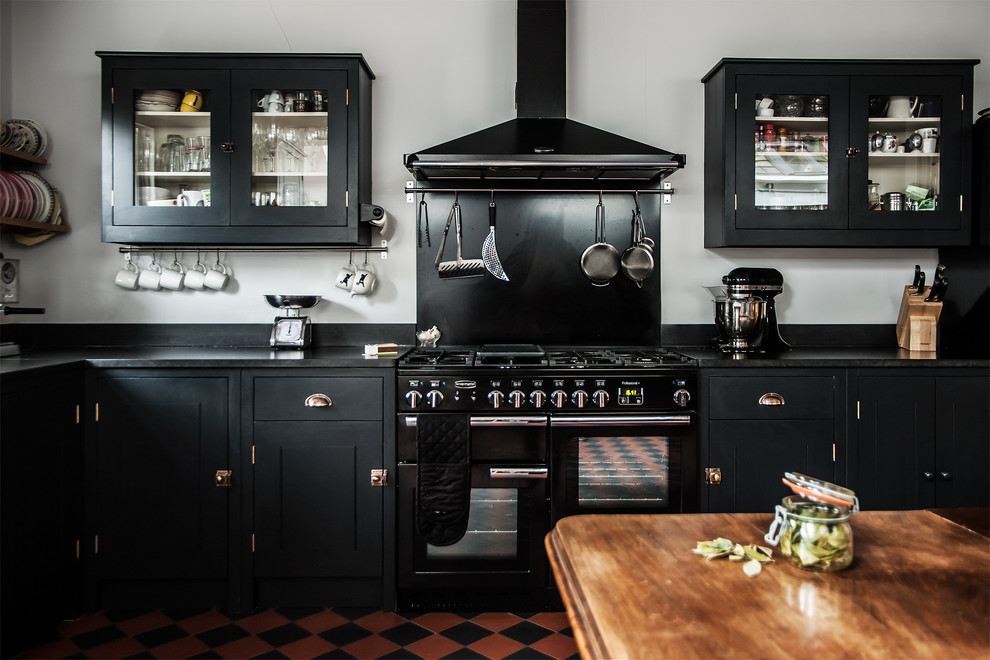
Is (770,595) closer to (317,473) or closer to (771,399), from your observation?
(771,399)

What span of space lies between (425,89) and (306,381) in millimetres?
1586

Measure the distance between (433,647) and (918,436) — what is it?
2.09 metres

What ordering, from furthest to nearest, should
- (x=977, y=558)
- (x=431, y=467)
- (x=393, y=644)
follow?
(x=431, y=467) < (x=393, y=644) < (x=977, y=558)

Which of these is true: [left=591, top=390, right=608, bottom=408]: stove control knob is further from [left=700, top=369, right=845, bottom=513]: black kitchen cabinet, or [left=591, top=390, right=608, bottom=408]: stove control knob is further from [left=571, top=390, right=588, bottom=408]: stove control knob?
[left=700, top=369, right=845, bottom=513]: black kitchen cabinet

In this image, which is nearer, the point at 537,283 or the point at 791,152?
the point at 791,152

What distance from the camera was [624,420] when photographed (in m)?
2.64

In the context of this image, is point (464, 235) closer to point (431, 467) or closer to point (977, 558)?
point (431, 467)

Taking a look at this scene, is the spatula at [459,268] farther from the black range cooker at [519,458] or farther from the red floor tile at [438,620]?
the red floor tile at [438,620]

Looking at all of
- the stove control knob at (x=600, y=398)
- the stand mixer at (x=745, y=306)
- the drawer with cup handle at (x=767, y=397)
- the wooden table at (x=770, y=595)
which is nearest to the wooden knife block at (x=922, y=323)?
the stand mixer at (x=745, y=306)

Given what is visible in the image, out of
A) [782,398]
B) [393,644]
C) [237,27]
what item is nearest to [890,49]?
[782,398]

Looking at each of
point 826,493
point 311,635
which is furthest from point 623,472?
point 826,493

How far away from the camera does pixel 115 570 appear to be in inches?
103

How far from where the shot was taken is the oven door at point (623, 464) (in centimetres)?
263

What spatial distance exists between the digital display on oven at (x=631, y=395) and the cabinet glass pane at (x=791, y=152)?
3.57ft
